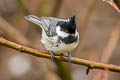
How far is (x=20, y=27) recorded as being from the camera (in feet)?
13.5

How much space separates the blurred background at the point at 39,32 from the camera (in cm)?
349

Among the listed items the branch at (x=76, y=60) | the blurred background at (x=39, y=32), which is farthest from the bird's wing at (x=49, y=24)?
the blurred background at (x=39, y=32)

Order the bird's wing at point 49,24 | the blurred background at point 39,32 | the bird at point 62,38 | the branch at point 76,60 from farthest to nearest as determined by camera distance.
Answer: the blurred background at point 39,32, the bird's wing at point 49,24, the bird at point 62,38, the branch at point 76,60

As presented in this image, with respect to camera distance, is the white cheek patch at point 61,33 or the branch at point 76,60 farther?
the white cheek patch at point 61,33

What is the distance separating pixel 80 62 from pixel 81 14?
2147 mm

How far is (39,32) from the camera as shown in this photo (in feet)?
11.5

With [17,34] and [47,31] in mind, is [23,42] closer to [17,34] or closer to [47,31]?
[17,34]

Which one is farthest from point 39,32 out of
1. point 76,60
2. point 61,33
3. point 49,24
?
point 76,60

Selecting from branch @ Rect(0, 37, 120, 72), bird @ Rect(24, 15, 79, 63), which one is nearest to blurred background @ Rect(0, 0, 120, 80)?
bird @ Rect(24, 15, 79, 63)

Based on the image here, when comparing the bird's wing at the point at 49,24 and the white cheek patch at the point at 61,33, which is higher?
the bird's wing at the point at 49,24

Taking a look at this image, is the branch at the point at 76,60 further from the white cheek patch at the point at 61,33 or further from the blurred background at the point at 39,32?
the blurred background at the point at 39,32

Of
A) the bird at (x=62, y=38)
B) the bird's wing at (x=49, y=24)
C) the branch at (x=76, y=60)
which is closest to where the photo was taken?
the branch at (x=76, y=60)

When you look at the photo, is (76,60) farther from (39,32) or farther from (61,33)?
(39,32)

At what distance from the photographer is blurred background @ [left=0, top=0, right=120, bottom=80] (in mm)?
3492
